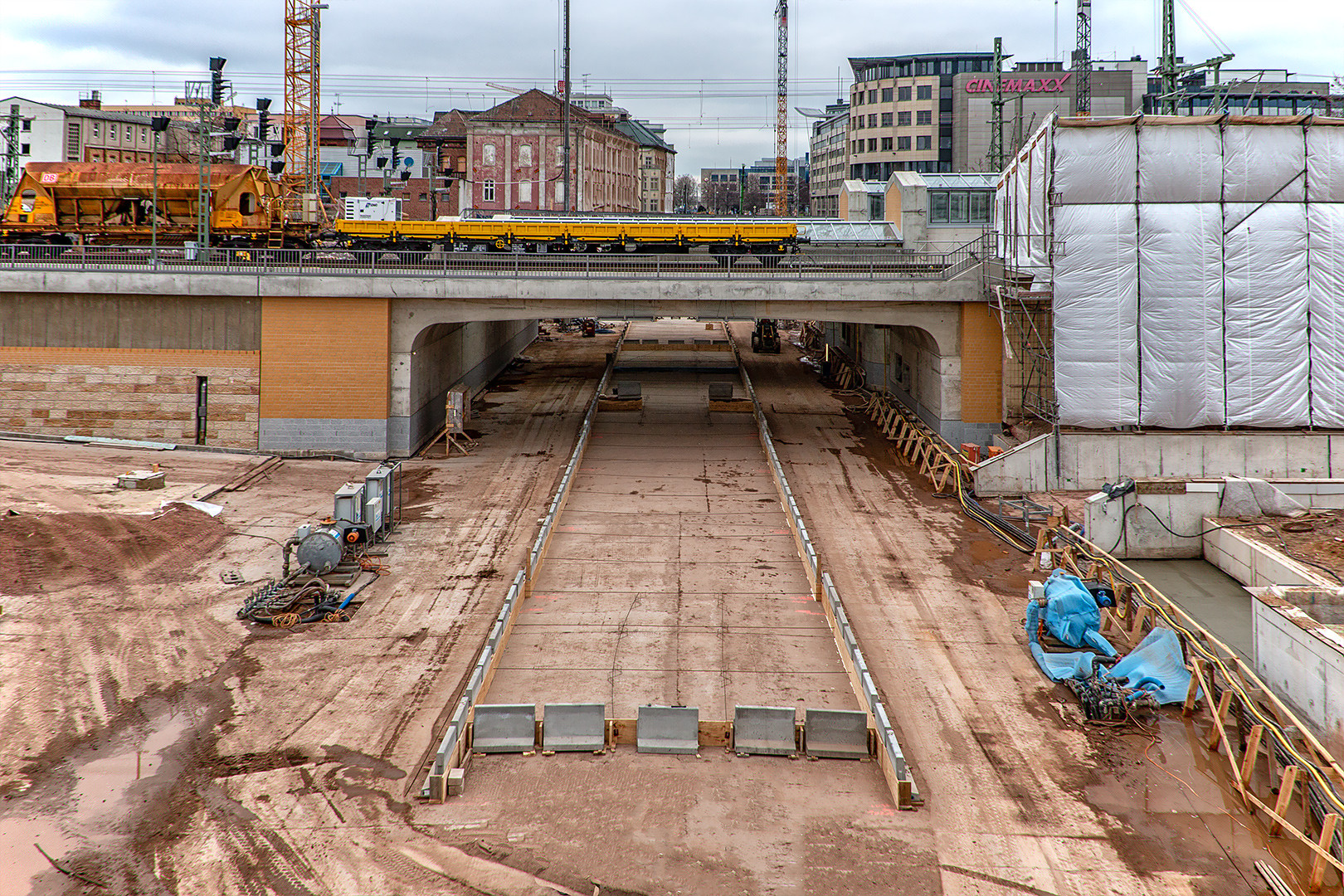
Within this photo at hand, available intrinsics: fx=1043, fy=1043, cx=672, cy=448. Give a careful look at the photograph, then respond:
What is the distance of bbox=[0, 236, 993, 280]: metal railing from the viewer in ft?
107

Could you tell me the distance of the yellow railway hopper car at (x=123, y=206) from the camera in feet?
129

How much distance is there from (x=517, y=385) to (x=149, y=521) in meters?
23.8

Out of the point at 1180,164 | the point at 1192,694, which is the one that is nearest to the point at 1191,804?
the point at 1192,694

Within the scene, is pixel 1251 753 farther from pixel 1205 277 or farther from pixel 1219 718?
pixel 1205 277

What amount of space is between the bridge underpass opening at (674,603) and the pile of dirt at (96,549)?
8.16 metres

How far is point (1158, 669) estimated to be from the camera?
657 inches

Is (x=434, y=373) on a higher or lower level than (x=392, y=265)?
lower

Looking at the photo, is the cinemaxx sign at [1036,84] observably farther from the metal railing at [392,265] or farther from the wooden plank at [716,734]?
the wooden plank at [716,734]

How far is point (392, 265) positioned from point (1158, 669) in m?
25.7

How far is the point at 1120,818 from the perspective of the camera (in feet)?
42.8

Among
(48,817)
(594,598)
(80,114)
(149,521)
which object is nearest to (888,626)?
(594,598)

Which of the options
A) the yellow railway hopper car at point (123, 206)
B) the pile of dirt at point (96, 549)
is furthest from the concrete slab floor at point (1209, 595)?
the yellow railway hopper car at point (123, 206)

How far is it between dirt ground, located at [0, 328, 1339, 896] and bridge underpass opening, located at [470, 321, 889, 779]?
1.02 metres

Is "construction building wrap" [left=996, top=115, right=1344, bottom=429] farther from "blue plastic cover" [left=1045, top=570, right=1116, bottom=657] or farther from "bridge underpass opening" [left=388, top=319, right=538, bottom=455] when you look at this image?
"bridge underpass opening" [left=388, top=319, right=538, bottom=455]
